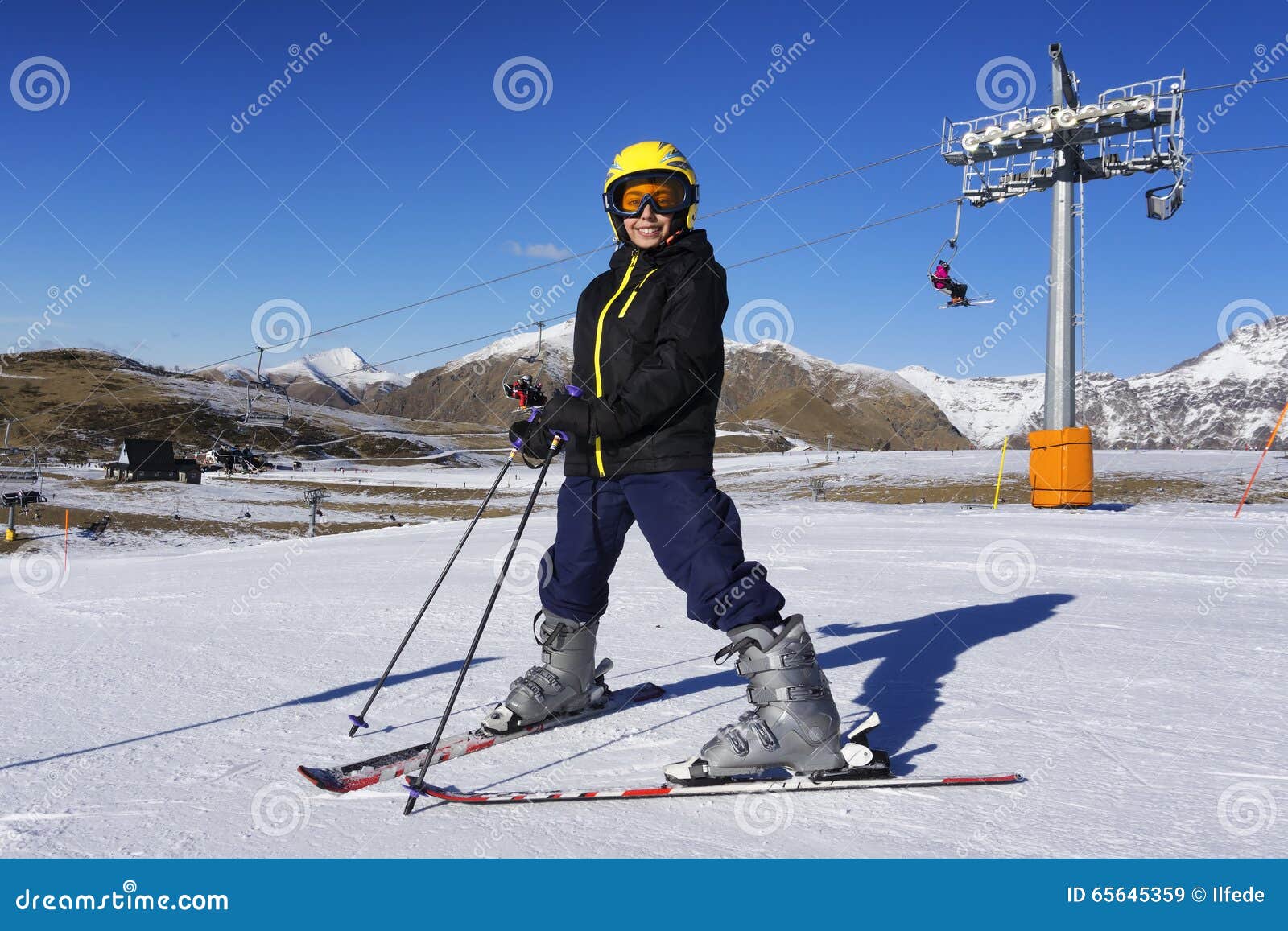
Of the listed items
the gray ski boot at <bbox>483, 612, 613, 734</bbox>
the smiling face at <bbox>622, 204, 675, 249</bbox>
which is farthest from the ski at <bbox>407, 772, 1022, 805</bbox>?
the smiling face at <bbox>622, 204, 675, 249</bbox>

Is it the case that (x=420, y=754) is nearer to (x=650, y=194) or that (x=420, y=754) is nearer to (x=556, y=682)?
(x=556, y=682)

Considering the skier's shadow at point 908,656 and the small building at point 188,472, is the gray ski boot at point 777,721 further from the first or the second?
the small building at point 188,472

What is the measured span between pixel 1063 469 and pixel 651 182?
1499cm

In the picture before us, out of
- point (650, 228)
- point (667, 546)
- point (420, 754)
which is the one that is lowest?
point (420, 754)

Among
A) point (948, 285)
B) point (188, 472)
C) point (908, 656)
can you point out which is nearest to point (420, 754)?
point (908, 656)

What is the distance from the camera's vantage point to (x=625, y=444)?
3.08 metres

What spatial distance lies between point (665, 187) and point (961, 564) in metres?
6.00

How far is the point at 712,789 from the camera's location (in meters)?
2.51

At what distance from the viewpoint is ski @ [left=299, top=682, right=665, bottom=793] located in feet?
8.27

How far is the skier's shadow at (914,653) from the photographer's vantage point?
10.5ft

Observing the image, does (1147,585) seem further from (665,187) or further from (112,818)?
(112,818)

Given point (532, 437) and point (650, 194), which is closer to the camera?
point (532, 437)

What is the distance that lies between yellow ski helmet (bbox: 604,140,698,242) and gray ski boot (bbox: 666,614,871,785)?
1687 mm

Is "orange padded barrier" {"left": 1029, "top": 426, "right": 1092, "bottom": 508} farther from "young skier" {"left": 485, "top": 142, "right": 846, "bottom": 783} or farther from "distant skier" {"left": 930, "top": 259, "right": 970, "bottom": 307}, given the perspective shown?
"young skier" {"left": 485, "top": 142, "right": 846, "bottom": 783}
